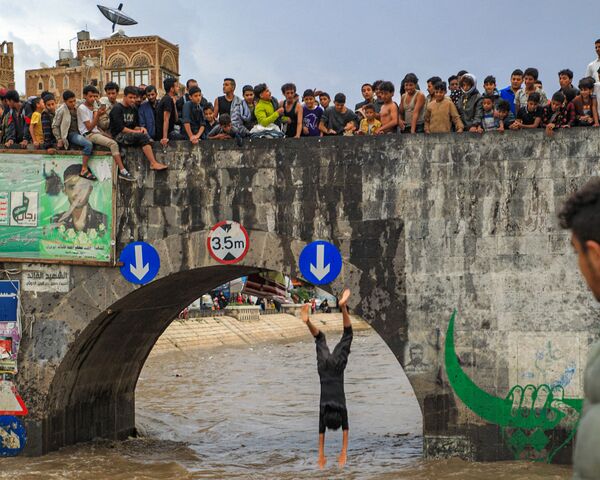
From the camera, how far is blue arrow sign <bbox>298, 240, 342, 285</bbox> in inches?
411

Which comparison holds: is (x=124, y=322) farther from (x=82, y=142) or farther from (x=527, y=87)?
(x=527, y=87)

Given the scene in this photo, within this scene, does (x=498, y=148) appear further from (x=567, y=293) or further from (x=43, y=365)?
(x=43, y=365)

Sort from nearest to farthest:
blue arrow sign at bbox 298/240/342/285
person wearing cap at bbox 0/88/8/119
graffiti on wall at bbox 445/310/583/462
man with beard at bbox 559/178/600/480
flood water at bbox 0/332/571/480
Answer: man with beard at bbox 559/178/600/480, graffiti on wall at bbox 445/310/583/462, blue arrow sign at bbox 298/240/342/285, flood water at bbox 0/332/571/480, person wearing cap at bbox 0/88/8/119

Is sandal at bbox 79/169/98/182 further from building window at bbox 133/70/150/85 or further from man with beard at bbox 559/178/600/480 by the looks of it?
building window at bbox 133/70/150/85

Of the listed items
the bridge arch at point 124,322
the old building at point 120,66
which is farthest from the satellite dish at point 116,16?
the bridge arch at point 124,322

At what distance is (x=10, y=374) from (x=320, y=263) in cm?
407

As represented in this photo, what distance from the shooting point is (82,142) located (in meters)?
11.1

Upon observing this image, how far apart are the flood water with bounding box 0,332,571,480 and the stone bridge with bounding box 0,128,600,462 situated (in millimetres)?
493

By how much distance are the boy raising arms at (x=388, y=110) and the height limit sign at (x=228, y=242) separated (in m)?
2.01

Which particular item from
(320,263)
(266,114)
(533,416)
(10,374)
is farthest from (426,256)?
(10,374)

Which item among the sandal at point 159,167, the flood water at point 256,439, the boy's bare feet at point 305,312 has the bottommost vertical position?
the flood water at point 256,439

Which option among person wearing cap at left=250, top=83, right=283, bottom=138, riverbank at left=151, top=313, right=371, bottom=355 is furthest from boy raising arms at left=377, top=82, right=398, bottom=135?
riverbank at left=151, top=313, right=371, bottom=355

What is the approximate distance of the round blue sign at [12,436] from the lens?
36.4 feet

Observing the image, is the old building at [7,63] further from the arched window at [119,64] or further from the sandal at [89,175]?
the sandal at [89,175]
